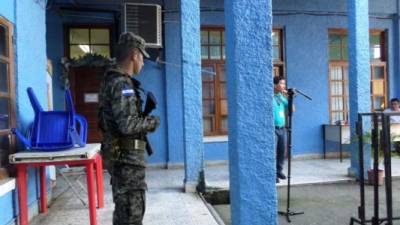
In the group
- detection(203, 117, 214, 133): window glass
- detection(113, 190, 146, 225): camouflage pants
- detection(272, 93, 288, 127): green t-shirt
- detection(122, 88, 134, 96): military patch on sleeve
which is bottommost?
detection(113, 190, 146, 225): camouflage pants

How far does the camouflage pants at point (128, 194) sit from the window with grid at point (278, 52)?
646 cm

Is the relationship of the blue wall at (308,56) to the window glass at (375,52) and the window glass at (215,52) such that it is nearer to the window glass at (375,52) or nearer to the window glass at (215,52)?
the window glass at (375,52)

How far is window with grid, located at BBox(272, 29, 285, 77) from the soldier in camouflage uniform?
248 inches

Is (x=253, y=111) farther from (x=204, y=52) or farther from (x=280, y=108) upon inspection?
(x=204, y=52)

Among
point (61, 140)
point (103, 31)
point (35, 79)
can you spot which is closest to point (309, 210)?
point (61, 140)

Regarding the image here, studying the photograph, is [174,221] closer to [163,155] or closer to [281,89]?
[281,89]

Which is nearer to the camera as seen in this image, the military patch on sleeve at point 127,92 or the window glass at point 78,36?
the military patch on sleeve at point 127,92

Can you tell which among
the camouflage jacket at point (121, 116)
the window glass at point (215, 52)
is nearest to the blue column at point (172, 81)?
the window glass at point (215, 52)

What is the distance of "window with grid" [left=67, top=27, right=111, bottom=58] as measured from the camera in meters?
8.02

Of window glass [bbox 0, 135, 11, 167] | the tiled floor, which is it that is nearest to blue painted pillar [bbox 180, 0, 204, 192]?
the tiled floor

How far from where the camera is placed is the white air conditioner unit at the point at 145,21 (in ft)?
24.4

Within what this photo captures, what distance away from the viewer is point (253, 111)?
7.54 feet

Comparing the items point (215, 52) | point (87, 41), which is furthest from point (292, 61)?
point (87, 41)

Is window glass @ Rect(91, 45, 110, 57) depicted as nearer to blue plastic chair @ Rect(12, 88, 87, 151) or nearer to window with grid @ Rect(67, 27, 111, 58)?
window with grid @ Rect(67, 27, 111, 58)
